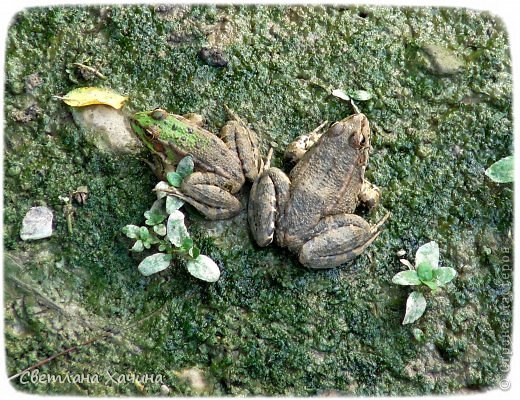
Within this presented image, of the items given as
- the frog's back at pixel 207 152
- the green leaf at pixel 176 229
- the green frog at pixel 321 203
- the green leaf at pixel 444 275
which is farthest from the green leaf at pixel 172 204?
the green leaf at pixel 444 275

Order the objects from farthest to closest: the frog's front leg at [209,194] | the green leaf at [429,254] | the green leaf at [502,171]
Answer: the green leaf at [502,171]
the green leaf at [429,254]
the frog's front leg at [209,194]

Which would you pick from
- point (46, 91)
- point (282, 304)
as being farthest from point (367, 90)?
point (46, 91)

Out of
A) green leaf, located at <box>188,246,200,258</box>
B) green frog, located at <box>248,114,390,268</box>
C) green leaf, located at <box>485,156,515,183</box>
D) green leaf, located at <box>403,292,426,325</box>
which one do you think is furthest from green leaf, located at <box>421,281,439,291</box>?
green leaf, located at <box>188,246,200,258</box>

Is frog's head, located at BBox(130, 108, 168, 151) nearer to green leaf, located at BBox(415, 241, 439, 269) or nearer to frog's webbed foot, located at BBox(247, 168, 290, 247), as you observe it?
frog's webbed foot, located at BBox(247, 168, 290, 247)

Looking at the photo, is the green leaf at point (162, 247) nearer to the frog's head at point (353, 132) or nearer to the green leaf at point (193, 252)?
the green leaf at point (193, 252)

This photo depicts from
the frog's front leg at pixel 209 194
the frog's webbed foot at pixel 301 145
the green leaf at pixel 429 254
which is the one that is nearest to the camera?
the frog's front leg at pixel 209 194

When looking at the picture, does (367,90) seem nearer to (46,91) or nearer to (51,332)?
(46,91)

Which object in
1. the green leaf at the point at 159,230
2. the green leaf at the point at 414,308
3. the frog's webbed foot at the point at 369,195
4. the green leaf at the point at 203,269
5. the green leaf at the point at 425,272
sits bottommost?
the green leaf at the point at 414,308
